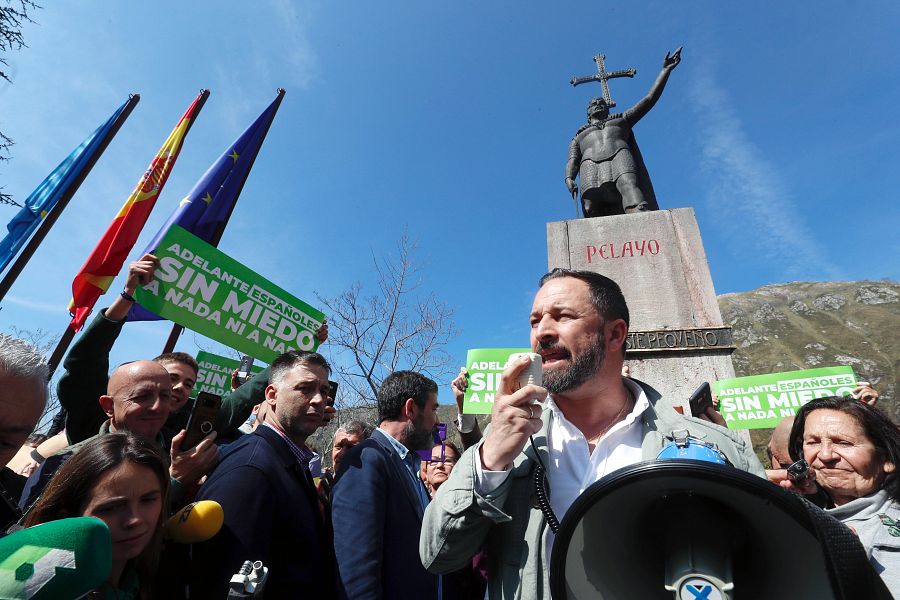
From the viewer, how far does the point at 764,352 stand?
8844 centimetres

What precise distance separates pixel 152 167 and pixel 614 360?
8.53 metres

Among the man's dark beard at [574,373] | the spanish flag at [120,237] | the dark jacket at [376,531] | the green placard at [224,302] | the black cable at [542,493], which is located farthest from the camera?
the spanish flag at [120,237]

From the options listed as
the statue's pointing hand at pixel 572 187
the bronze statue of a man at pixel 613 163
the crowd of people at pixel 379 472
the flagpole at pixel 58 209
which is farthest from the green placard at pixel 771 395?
the flagpole at pixel 58 209

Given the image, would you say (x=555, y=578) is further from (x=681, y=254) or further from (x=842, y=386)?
(x=681, y=254)

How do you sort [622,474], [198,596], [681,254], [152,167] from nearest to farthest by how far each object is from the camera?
[622,474]
[198,596]
[681,254]
[152,167]

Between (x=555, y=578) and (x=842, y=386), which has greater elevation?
(x=842, y=386)

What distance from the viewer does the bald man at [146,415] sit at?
2.29 metres

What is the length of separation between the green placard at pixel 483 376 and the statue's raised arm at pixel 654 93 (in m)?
4.84

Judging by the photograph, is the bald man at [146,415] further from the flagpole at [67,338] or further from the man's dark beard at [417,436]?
the flagpole at [67,338]

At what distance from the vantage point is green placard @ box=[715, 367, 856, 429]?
4.54m

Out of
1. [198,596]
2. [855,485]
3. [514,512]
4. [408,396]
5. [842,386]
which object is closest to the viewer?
[514,512]

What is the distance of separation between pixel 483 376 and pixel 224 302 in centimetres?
247

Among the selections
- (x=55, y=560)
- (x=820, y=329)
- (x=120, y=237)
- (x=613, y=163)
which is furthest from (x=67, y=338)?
(x=820, y=329)

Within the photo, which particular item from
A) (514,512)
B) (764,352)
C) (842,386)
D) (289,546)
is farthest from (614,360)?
(764,352)
